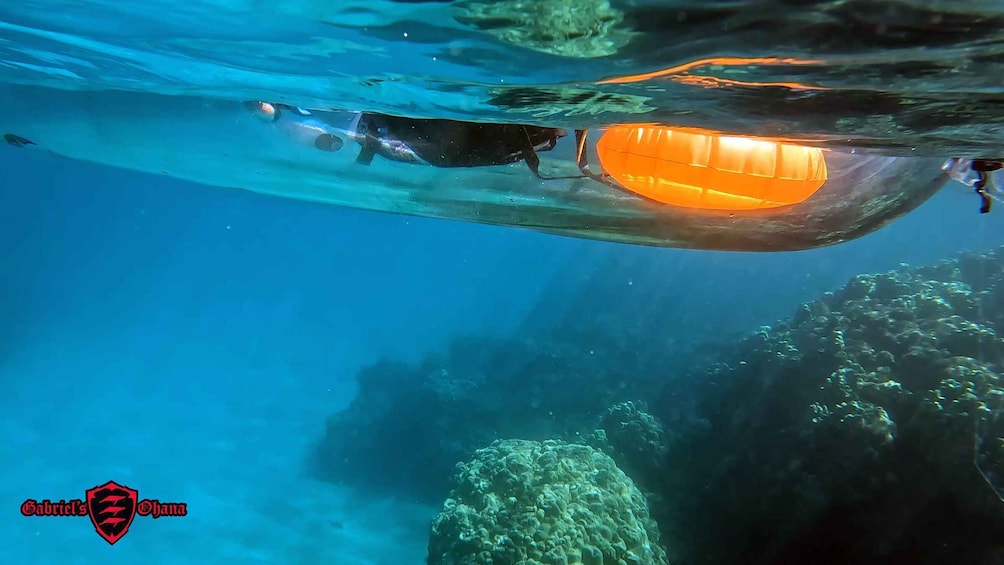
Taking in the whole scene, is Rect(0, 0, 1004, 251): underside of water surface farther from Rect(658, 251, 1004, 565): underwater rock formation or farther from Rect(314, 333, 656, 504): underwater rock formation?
Rect(314, 333, 656, 504): underwater rock formation

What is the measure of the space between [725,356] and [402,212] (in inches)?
448

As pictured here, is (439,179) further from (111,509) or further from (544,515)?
(111,509)

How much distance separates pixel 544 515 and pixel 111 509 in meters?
15.8

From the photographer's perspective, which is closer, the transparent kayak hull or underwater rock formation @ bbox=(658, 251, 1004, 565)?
the transparent kayak hull

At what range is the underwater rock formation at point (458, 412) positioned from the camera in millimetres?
14367

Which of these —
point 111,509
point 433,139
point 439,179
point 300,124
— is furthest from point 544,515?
point 111,509

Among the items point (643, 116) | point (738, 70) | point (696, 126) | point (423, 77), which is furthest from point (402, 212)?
point (738, 70)

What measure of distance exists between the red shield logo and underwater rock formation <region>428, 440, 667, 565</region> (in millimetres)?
11394

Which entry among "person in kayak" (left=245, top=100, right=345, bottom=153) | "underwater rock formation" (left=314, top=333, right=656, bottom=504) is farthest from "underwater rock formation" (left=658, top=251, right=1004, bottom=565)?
"person in kayak" (left=245, top=100, right=345, bottom=153)

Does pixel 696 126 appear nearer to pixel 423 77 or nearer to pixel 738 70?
pixel 738 70

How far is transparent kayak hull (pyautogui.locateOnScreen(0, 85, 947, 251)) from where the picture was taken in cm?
342

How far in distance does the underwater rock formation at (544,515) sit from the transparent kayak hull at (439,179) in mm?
4515

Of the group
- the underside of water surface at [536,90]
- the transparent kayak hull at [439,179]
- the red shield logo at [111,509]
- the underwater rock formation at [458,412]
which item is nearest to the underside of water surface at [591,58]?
the underside of water surface at [536,90]

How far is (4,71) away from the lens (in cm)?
495
